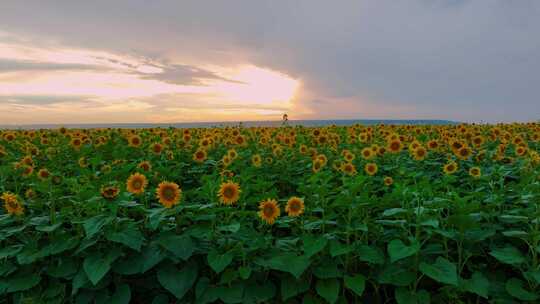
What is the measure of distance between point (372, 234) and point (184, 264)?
176cm

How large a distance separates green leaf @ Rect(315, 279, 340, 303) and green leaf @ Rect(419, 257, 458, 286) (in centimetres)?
69

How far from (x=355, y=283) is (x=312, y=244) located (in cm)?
→ 46

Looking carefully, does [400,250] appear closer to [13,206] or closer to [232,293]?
[232,293]

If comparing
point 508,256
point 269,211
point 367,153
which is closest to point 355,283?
point 269,211

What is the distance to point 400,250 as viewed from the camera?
3594 mm

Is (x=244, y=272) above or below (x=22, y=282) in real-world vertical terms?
above

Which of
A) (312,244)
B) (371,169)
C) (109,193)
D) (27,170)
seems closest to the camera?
(312,244)

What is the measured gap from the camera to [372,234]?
4336 millimetres

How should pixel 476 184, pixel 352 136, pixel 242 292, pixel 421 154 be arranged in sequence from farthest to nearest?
pixel 352 136
pixel 421 154
pixel 476 184
pixel 242 292

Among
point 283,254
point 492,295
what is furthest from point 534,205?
point 283,254

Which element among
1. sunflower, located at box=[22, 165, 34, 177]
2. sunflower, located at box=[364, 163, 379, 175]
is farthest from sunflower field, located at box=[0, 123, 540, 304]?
sunflower, located at box=[364, 163, 379, 175]

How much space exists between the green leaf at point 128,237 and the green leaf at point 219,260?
0.58 m

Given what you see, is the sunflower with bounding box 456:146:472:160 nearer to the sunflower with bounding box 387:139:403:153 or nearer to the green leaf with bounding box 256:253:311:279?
the sunflower with bounding box 387:139:403:153

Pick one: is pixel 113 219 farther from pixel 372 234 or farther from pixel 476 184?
pixel 476 184
